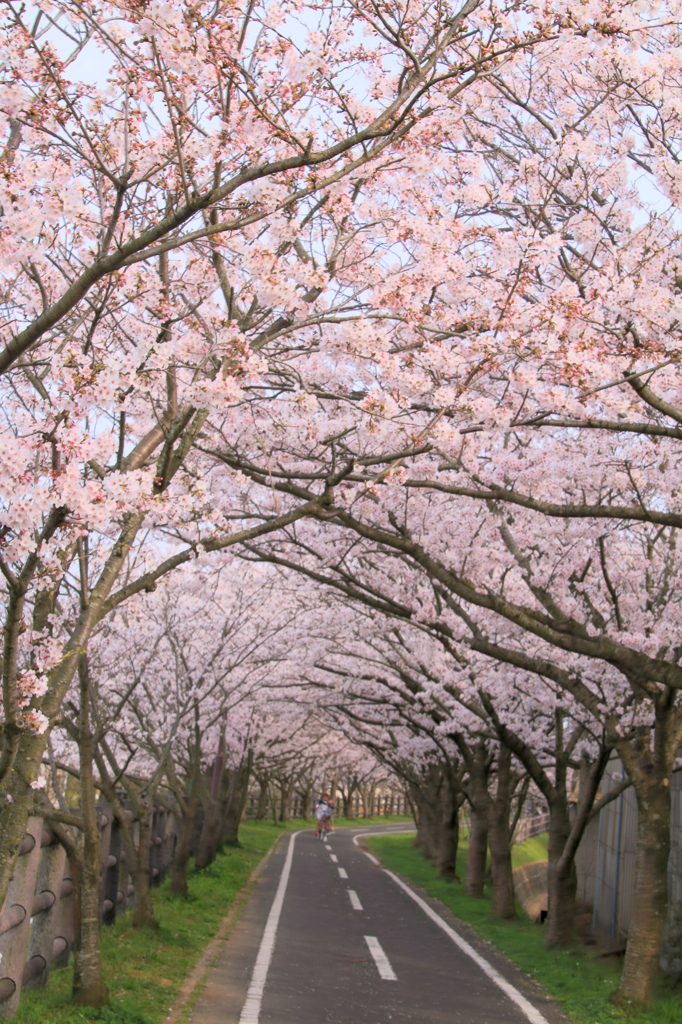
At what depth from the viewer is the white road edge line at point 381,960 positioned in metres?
12.2

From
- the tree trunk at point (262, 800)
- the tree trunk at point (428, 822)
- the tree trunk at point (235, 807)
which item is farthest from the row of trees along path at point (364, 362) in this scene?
the tree trunk at point (262, 800)

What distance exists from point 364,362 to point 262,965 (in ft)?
26.3

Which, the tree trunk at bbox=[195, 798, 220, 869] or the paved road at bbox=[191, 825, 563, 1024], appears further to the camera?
the tree trunk at bbox=[195, 798, 220, 869]

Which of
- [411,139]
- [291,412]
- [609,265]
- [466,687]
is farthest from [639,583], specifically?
[411,139]

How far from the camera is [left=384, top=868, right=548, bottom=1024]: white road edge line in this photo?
10.4 meters

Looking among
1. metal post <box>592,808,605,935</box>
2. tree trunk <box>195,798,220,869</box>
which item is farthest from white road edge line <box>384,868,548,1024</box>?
tree trunk <box>195,798,220,869</box>

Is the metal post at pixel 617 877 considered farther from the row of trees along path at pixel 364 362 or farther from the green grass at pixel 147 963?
the green grass at pixel 147 963

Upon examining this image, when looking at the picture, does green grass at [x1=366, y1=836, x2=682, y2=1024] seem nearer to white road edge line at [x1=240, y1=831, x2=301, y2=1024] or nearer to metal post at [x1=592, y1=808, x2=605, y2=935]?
metal post at [x1=592, y1=808, x2=605, y2=935]

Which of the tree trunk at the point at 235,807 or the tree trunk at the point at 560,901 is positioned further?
the tree trunk at the point at 235,807

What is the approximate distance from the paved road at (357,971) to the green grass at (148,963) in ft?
1.44

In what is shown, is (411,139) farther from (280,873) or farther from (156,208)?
(280,873)

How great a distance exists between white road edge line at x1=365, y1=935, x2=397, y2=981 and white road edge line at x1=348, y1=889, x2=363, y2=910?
4165 mm

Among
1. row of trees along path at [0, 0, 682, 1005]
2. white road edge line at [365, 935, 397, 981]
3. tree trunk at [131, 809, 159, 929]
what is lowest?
white road edge line at [365, 935, 397, 981]

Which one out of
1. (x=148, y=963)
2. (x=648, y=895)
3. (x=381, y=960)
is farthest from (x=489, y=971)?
(x=148, y=963)
